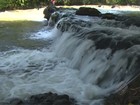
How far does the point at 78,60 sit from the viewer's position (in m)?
9.13

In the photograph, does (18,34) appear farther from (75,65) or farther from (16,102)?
(16,102)

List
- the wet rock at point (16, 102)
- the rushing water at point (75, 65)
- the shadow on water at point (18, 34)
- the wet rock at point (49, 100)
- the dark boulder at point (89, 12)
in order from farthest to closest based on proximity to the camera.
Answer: the dark boulder at point (89, 12), the shadow on water at point (18, 34), the rushing water at point (75, 65), the wet rock at point (16, 102), the wet rock at point (49, 100)

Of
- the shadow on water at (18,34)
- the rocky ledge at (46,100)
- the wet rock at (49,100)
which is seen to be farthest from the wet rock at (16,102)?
the shadow on water at (18,34)

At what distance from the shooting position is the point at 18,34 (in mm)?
14211

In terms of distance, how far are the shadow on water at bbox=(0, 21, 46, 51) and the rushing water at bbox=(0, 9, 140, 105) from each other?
38mm

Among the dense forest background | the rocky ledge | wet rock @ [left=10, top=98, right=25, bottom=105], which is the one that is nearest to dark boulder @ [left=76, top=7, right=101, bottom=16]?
the dense forest background

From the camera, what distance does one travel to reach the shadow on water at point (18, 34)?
1193cm

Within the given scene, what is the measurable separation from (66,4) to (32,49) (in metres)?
18.0

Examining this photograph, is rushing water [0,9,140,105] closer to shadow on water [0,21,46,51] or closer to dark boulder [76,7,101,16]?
shadow on water [0,21,46,51]

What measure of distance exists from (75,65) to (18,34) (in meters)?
5.86

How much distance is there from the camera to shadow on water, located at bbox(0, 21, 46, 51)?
39.1 feet

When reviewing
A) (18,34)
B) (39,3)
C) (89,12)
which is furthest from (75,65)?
(39,3)

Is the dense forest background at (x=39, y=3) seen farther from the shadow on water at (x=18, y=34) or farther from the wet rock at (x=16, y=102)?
the wet rock at (x=16, y=102)

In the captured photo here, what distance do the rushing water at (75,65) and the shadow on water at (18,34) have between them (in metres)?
0.04
